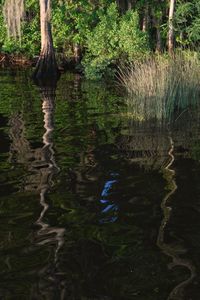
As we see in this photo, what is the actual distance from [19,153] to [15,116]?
4.78m

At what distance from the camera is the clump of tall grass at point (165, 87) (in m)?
12.0

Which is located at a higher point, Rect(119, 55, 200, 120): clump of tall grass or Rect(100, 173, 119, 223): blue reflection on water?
Rect(119, 55, 200, 120): clump of tall grass

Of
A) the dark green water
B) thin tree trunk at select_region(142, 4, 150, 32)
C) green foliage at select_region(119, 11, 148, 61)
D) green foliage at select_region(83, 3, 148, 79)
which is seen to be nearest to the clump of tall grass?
the dark green water

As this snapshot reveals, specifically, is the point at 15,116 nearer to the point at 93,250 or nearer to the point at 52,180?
the point at 52,180

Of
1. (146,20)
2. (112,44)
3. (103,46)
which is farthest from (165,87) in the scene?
(146,20)

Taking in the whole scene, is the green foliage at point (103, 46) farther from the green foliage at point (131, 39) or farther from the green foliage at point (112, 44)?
the green foliage at point (131, 39)

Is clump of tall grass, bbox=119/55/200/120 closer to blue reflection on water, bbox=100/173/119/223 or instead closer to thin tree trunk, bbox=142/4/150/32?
blue reflection on water, bbox=100/173/119/223

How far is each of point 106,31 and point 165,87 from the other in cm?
1588

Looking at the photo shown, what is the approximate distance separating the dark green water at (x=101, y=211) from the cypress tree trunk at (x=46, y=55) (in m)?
15.7

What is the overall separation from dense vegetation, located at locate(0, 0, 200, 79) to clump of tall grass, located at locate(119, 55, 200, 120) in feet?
22.3

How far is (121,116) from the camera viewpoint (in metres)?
13.1

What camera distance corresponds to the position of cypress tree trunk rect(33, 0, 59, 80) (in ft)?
89.4

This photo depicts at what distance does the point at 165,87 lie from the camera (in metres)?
11.9

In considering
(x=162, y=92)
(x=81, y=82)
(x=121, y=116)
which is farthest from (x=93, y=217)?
Result: (x=81, y=82)
